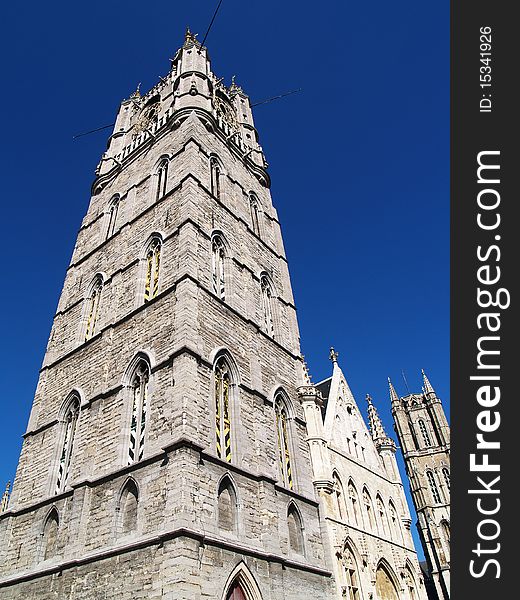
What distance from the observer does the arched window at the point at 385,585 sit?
16500 millimetres

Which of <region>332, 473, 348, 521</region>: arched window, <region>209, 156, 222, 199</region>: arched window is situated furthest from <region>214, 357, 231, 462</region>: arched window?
<region>209, 156, 222, 199</region>: arched window

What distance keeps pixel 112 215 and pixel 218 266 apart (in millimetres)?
7769

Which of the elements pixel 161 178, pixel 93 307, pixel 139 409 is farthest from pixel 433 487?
pixel 139 409

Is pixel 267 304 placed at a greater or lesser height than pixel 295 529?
greater

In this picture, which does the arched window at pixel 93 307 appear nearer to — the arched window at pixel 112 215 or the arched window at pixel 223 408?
the arched window at pixel 112 215

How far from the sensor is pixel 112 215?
21922 mm

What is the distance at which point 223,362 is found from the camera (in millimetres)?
14344

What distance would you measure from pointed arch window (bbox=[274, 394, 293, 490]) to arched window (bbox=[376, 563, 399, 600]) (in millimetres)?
5654

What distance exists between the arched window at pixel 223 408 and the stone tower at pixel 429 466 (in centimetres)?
3017

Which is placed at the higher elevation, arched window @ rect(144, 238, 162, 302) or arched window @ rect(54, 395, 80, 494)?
arched window @ rect(144, 238, 162, 302)

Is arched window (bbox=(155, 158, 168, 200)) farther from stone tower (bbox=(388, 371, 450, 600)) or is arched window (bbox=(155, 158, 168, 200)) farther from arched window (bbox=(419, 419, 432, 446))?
arched window (bbox=(419, 419, 432, 446))

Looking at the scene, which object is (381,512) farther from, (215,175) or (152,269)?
(215,175)

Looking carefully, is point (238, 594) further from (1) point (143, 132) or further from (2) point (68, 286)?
(1) point (143, 132)

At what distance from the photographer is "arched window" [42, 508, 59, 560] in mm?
12602
